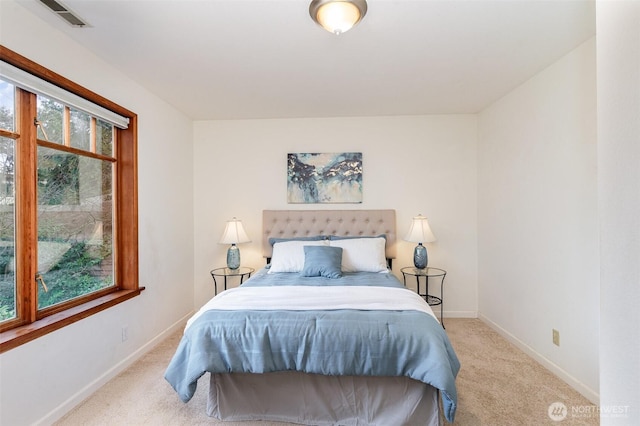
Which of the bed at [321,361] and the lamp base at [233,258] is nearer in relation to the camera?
the bed at [321,361]

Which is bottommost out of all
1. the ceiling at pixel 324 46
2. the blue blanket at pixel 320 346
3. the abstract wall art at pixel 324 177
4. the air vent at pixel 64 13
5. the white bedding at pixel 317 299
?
the blue blanket at pixel 320 346

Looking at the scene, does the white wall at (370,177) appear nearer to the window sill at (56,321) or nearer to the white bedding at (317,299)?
the window sill at (56,321)

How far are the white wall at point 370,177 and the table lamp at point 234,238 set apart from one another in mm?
301

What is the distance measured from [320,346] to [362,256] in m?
1.53

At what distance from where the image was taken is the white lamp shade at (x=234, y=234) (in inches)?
137

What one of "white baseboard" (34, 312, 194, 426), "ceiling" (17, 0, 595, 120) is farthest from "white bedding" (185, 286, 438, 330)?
"ceiling" (17, 0, 595, 120)

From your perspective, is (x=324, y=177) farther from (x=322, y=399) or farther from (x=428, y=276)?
(x=322, y=399)

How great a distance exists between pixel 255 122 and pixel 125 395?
311 cm

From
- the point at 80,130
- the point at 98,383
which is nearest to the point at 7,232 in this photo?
the point at 80,130

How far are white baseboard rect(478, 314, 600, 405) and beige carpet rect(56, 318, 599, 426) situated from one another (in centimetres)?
4

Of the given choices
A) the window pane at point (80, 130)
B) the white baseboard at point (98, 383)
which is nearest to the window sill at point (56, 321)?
the white baseboard at point (98, 383)

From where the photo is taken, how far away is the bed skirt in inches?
68.9

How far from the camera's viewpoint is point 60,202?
2.11 m

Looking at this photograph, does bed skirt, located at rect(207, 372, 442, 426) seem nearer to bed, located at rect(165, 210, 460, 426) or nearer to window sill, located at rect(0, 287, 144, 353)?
bed, located at rect(165, 210, 460, 426)
